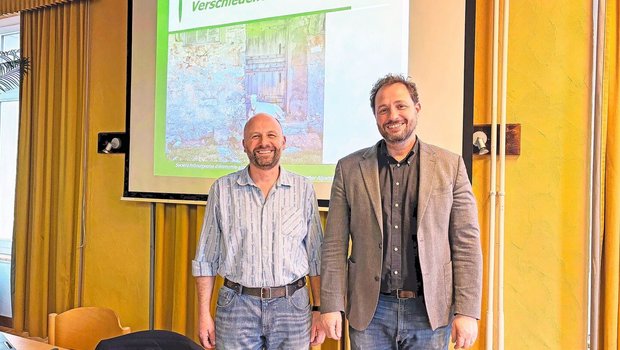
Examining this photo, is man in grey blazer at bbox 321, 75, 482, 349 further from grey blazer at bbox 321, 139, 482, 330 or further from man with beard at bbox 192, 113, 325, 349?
man with beard at bbox 192, 113, 325, 349

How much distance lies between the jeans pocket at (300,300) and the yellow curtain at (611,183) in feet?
4.12

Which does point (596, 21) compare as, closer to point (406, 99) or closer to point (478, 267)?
point (406, 99)

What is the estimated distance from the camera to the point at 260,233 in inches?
75.6

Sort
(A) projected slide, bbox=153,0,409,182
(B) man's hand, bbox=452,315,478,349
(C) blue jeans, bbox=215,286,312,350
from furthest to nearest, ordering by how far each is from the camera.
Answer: (A) projected slide, bbox=153,0,409,182
(C) blue jeans, bbox=215,286,312,350
(B) man's hand, bbox=452,315,478,349

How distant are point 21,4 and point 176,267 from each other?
2315 mm

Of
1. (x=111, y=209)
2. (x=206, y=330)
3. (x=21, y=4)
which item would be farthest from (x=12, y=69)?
(x=206, y=330)

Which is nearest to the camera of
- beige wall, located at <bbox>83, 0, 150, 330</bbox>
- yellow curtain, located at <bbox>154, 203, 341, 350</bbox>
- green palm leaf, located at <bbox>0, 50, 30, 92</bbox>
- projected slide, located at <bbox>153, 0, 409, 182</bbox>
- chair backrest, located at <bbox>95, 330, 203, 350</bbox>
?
chair backrest, located at <bbox>95, 330, 203, 350</bbox>

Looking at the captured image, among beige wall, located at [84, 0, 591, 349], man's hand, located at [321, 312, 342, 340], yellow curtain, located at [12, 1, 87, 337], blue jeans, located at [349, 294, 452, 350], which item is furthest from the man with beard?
yellow curtain, located at [12, 1, 87, 337]

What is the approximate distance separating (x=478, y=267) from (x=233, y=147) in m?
1.61

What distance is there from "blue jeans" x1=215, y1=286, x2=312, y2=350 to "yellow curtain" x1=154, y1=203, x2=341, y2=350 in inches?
43.2

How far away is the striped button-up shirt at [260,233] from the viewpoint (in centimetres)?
190

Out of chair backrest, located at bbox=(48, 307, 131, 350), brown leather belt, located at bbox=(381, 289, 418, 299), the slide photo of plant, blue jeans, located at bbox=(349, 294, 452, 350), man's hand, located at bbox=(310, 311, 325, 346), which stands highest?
the slide photo of plant

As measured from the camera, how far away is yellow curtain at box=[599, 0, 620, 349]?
2096 mm

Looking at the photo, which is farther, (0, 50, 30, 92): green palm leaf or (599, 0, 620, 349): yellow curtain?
(0, 50, 30, 92): green palm leaf
